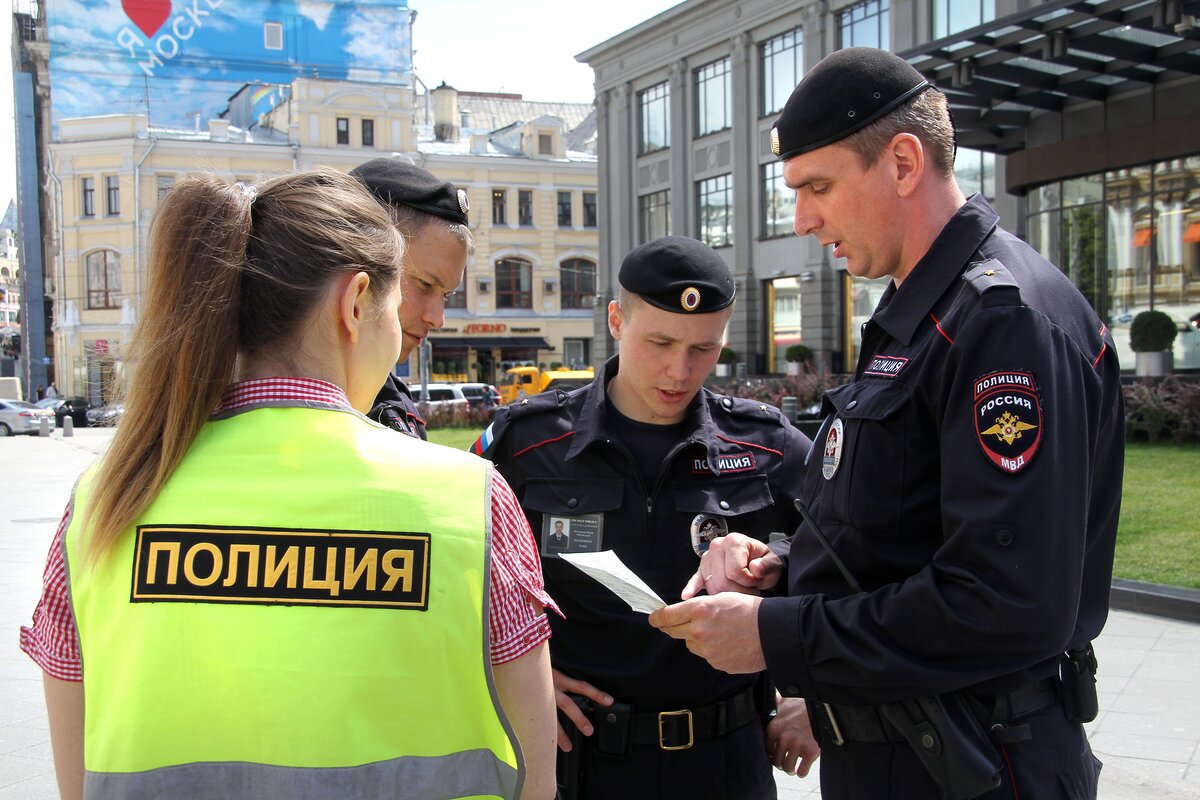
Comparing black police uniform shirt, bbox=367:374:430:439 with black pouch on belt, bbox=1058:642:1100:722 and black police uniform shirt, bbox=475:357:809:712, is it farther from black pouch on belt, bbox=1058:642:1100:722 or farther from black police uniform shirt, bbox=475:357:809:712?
black pouch on belt, bbox=1058:642:1100:722

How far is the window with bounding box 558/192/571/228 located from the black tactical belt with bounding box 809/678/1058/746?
5056 centimetres

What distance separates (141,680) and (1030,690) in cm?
143

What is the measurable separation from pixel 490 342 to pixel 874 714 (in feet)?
159

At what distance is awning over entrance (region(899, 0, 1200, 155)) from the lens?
15.4m

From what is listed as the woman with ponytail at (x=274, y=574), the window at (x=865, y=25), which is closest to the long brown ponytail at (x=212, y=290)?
the woman with ponytail at (x=274, y=574)

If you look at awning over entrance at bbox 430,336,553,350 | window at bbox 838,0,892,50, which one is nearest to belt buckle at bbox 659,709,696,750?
window at bbox 838,0,892,50

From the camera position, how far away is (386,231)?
159cm

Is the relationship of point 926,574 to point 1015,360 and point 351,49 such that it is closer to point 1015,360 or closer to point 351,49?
point 1015,360

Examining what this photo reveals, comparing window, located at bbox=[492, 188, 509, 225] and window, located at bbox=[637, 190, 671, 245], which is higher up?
window, located at bbox=[492, 188, 509, 225]

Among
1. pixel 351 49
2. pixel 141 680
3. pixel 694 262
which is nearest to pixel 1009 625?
pixel 141 680

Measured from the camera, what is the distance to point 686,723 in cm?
250

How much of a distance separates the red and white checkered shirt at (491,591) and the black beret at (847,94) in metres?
0.97

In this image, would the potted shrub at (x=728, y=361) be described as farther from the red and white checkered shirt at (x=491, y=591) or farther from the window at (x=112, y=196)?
the red and white checkered shirt at (x=491, y=591)

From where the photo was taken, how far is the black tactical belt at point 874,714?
182 cm
